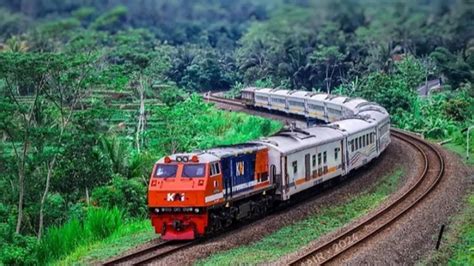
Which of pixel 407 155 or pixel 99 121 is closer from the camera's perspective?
pixel 99 121

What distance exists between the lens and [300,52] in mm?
58188

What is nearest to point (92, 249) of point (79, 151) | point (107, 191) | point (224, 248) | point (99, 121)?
point (224, 248)

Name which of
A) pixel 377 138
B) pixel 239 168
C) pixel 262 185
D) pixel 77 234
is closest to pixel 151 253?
pixel 77 234

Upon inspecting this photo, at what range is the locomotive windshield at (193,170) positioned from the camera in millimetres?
17094

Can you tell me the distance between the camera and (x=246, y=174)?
1902 centimetres

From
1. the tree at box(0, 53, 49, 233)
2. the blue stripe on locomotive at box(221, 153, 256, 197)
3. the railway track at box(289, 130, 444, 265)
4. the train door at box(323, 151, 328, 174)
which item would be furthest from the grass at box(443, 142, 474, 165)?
the tree at box(0, 53, 49, 233)

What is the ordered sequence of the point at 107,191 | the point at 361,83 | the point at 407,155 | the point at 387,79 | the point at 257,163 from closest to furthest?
the point at 257,163
the point at 107,191
the point at 407,155
the point at 387,79
the point at 361,83

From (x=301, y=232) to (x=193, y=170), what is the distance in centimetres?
328

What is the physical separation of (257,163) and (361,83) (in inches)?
1447

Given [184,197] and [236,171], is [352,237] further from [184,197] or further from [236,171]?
[184,197]

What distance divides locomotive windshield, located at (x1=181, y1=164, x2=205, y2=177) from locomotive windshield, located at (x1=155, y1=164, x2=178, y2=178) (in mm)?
263

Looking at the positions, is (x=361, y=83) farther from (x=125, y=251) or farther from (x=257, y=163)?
(x=125, y=251)

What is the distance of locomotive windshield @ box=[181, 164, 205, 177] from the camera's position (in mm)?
17094

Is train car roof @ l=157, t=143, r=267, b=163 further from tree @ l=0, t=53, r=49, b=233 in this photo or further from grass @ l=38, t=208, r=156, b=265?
tree @ l=0, t=53, r=49, b=233
